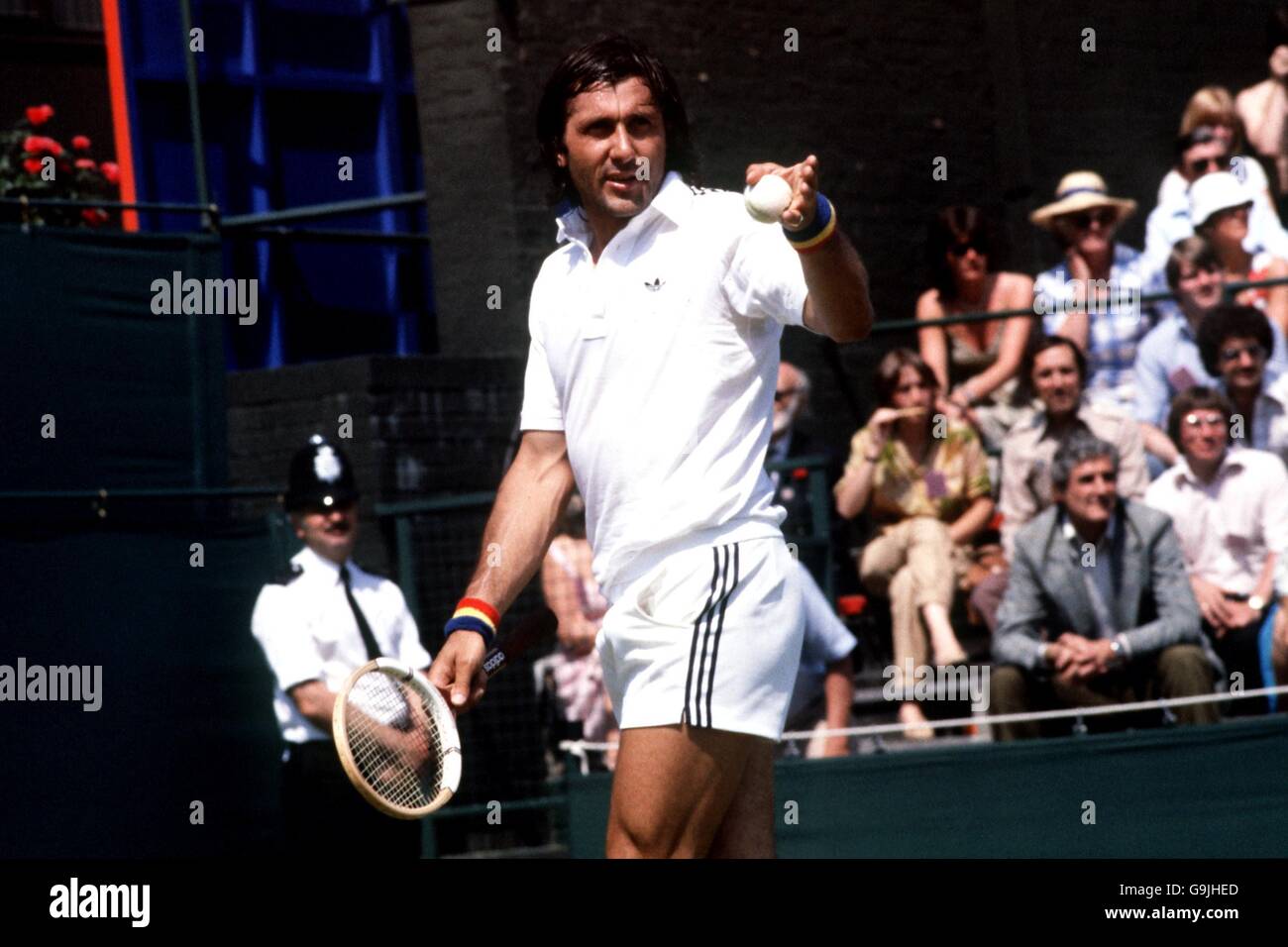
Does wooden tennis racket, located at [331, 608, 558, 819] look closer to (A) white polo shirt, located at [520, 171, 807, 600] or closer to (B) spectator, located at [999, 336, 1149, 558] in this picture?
(A) white polo shirt, located at [520, 171, 807, 600]

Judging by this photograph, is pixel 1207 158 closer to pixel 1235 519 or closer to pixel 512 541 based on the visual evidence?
pixel 1235 519

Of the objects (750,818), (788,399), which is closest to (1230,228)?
(788,399)

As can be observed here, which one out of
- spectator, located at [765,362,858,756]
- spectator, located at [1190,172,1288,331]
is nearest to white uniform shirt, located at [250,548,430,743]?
spectator, located at [765,362,858,756]

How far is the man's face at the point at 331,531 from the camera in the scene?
9.09 m

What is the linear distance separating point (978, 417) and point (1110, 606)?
1.58 metres

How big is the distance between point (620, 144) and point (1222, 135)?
236 inches

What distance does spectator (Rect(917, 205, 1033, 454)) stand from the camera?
9734mm

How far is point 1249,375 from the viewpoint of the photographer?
344 inches

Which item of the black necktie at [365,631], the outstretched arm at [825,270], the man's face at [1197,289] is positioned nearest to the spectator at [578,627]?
the black necktie at [365,631]

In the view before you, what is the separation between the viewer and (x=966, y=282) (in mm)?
10273

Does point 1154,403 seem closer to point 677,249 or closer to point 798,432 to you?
point 798,432

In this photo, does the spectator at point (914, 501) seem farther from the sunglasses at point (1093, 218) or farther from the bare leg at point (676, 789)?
the bare leg at point (676, 789)

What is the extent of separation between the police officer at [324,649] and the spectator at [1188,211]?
11.8 feet

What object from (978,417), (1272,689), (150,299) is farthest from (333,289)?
(1272,689)
